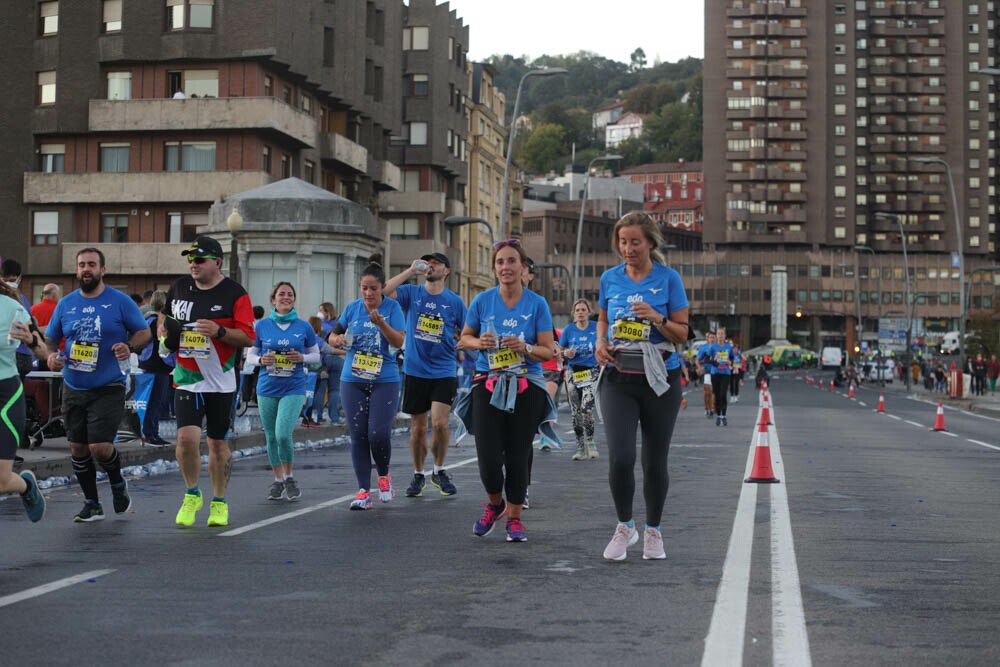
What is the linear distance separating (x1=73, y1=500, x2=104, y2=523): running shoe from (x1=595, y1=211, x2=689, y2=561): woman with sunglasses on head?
13.5 ft

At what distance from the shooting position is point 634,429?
838 cm

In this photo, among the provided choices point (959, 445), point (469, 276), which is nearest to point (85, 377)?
point (959, 445)

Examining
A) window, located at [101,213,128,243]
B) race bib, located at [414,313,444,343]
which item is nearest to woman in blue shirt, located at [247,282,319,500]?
race bib, located at [414,313,444,343]

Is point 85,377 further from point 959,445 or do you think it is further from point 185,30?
point 185,30

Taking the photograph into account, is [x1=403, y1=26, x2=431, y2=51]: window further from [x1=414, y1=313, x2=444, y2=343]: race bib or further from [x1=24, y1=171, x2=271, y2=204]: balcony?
[x1=414, y1=313, x2=444, y2=343]: race bib

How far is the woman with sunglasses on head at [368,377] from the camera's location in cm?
1145

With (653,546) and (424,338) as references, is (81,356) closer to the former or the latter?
(424,338)

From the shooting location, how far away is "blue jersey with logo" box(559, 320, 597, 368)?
17219mm

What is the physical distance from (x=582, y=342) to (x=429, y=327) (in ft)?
19.2

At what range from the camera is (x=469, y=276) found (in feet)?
300

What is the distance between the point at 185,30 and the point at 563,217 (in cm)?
10904

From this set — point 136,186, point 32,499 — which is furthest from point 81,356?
point 136,186

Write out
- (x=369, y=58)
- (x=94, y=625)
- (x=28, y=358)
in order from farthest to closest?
(x=369, y=58) < (x=28, y=358) < (x=94, y=625)

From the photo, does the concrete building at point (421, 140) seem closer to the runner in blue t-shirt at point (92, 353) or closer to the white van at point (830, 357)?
the white van at point (830, 357)
